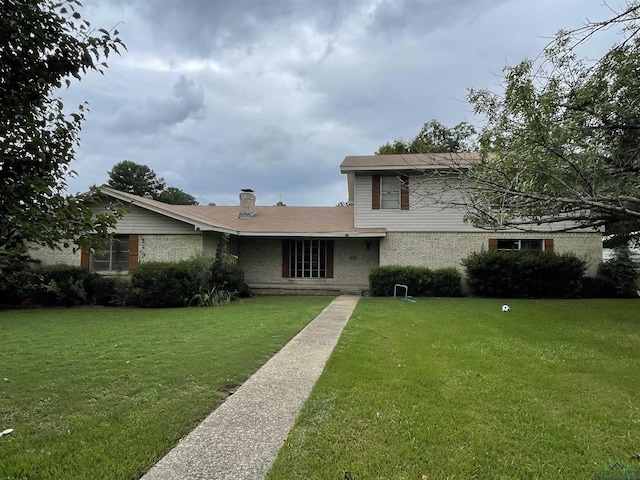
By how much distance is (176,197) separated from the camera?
47.3 meters

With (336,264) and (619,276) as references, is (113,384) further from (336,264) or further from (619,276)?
(619,276)

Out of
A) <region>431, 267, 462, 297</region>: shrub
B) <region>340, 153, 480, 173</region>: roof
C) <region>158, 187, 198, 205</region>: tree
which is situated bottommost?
<region>431, 267, 462, 297</region>: shrub

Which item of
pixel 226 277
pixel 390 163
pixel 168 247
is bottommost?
pixel 226 277

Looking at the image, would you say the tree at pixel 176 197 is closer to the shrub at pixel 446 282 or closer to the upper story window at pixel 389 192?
the upper story window at pixel 389 192

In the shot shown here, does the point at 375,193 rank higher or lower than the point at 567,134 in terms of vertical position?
higher

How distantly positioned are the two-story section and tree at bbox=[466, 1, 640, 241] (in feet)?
20.4

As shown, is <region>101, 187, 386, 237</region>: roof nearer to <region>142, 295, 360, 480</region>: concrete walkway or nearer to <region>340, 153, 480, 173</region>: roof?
<region>340, 153, 480, 173</region>: roof

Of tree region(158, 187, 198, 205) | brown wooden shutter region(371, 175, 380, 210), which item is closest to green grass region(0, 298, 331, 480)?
brown wooden shutter region(371, 175, 380, 210)

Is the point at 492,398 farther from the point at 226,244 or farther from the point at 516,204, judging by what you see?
the point at 226,244

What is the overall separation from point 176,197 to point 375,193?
123 ft

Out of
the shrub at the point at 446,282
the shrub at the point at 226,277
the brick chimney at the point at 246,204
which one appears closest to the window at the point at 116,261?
the shrub at the point at 226,277

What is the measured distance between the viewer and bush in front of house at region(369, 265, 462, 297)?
1428 cm

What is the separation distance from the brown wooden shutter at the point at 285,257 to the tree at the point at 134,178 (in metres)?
33.0

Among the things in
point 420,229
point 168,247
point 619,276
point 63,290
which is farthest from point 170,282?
point 619,276
